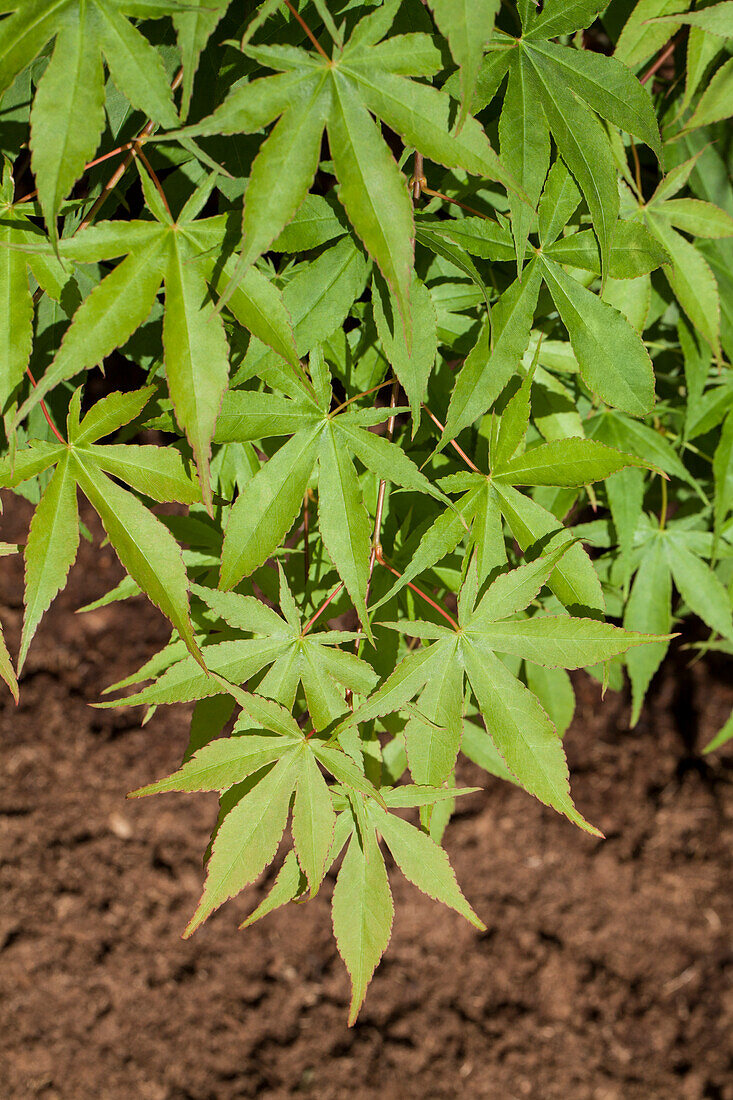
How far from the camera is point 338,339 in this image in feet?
3.10

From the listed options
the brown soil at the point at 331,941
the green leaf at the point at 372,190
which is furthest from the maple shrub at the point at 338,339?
the brown soil at the point at 331,941

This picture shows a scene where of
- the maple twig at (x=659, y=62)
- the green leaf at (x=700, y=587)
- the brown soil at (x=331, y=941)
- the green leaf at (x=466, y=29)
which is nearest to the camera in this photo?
the green leaf at (x=466, y=29)

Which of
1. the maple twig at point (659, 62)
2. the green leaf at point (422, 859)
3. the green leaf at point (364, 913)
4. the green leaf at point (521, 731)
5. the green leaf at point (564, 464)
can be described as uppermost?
the maple twig at point (659, 62)

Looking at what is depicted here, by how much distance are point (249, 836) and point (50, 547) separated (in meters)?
0.36

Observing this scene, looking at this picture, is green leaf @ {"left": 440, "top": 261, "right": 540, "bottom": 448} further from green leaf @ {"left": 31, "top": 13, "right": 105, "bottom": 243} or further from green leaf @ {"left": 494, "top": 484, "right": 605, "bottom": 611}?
green leaf @ {"left": 31, "top": 13, "right": 105, "bottom": 243}

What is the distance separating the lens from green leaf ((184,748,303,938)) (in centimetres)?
80

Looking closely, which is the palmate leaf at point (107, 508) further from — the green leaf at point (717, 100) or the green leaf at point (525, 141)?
the green leaf at point (717, 100)

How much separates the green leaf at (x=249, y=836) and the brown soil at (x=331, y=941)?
4.62ft

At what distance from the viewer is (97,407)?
0.82 m

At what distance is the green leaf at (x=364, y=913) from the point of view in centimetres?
87

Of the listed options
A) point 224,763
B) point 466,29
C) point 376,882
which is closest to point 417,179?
point 466,29

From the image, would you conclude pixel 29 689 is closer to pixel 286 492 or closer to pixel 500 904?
pixel 500 904

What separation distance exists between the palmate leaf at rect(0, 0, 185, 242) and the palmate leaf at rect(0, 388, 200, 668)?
22 centimetres

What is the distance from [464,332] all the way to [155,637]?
158cm
